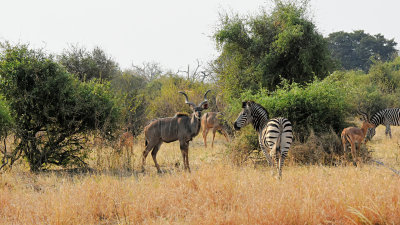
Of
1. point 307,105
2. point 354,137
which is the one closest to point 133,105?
point 307,105

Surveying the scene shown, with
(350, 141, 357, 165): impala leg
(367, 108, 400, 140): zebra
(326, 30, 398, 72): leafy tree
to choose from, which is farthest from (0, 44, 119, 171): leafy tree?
(326, 30, 398, 72): leafy tree

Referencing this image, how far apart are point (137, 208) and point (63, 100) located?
5.56 metres

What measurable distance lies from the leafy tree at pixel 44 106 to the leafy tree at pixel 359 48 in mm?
42602

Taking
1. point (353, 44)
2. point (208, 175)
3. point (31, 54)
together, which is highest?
point (353, 44)

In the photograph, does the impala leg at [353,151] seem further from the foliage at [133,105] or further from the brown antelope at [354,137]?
the foliage at [133,105]

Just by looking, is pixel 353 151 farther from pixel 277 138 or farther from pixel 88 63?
pixel 88 63

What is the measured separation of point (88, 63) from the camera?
2077 centimetres

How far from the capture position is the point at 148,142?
10445mm

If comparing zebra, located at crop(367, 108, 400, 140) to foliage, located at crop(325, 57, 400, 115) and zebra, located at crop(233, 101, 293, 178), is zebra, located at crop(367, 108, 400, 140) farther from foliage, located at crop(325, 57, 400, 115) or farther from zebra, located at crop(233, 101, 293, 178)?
zebra, located at crop(233, 101, 293, 178)

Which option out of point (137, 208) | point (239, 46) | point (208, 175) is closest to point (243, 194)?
point (208, 175)

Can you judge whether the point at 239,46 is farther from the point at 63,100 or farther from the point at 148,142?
the point at 63,100

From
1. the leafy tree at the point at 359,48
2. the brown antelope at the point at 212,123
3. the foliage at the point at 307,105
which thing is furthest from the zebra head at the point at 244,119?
the leafy tree at the point at 359,48

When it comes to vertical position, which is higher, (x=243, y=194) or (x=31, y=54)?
(x=31, y=54)

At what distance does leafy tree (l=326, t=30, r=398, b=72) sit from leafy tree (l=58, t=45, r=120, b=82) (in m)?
33.8
